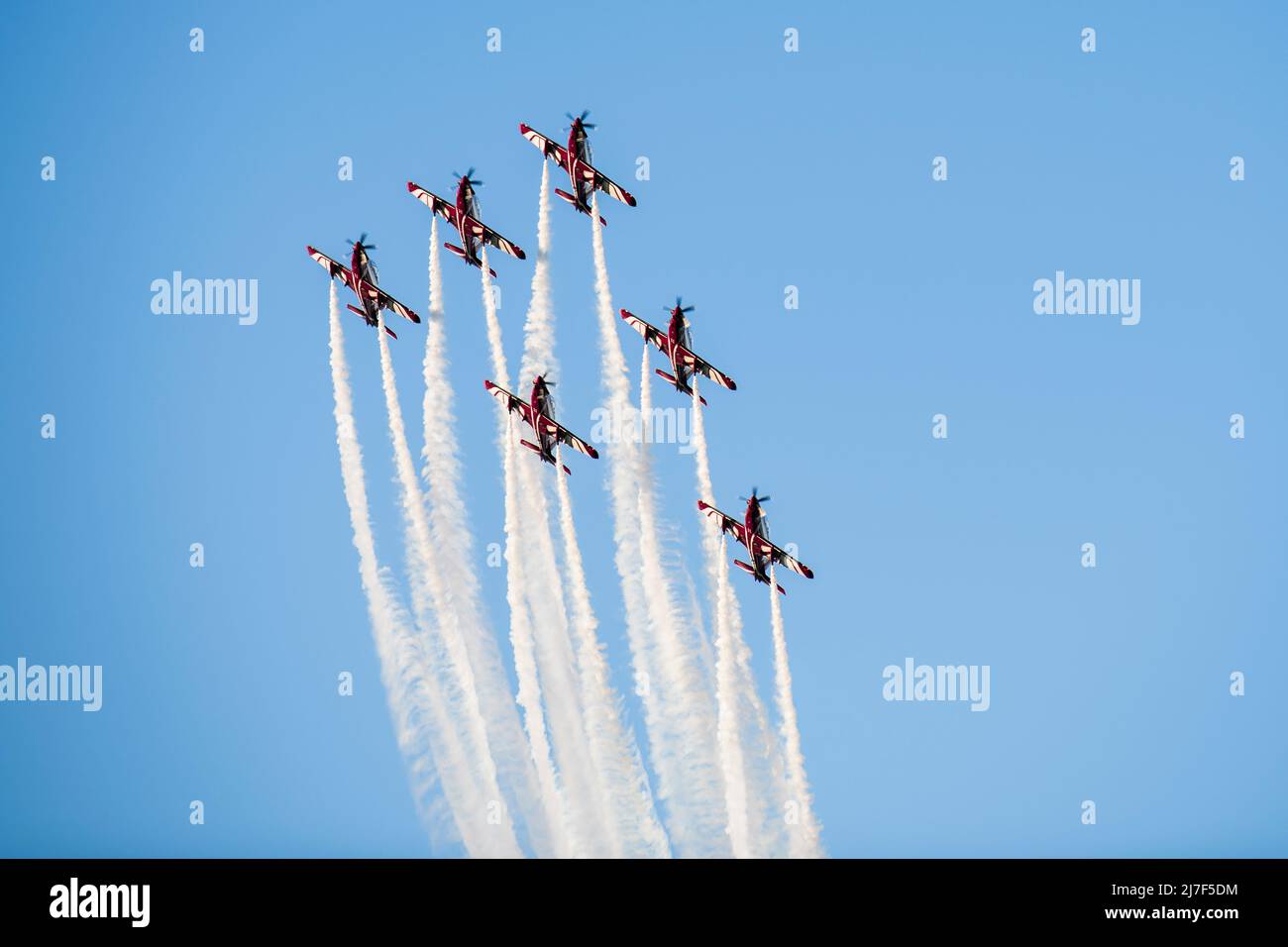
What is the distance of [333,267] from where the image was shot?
4117 inches

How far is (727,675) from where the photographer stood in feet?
316

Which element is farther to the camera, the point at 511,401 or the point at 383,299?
the point at 383,299

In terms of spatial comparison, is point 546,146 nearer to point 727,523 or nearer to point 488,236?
point 488,236

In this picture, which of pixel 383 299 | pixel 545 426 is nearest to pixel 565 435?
pixel 545 426

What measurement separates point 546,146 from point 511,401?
9903 mm

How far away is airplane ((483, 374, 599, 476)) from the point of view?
3873 inches

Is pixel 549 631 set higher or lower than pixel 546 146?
lower

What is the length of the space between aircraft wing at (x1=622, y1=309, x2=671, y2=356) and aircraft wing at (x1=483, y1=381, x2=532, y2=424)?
5.32 meters

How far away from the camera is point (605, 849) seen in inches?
3656

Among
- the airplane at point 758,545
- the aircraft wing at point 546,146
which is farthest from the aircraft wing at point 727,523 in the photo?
the aircraft wing at point 546,146
